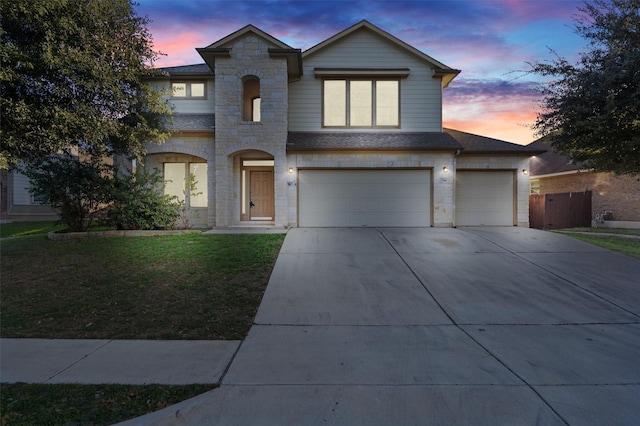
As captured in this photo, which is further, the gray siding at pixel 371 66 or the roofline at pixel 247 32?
the gray siding at pixel 371 66

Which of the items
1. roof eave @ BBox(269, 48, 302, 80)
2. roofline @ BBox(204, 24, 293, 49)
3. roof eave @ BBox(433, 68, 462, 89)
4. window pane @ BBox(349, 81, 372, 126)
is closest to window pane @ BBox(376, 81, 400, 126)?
window pane @ BBox(349, 81, 372, 126)

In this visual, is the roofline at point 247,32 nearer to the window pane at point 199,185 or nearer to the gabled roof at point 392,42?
the gabled roof at point 392,42

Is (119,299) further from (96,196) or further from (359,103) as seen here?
(359,103)

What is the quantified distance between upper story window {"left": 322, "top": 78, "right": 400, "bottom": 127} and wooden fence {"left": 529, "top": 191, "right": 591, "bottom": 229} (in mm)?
10094

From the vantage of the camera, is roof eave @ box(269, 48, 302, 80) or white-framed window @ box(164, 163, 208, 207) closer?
roof eave @ box(269, 48, 302, 80)

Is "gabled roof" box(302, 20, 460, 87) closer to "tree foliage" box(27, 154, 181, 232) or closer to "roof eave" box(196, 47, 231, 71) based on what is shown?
"roof eave" box(196, 47, 231, 71)

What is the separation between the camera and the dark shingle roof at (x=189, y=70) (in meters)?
14.4

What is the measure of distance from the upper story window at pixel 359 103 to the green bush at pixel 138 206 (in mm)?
6869

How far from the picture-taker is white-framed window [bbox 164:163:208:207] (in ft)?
46.8

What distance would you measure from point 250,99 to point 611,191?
19695mm

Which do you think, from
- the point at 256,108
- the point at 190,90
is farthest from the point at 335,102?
the point at 190,90

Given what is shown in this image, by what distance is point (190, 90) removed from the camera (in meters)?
14.8

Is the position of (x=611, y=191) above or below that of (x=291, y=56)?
below

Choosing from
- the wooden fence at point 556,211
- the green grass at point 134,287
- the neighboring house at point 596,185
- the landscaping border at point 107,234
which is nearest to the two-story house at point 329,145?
the landscaping border at point 107,234
